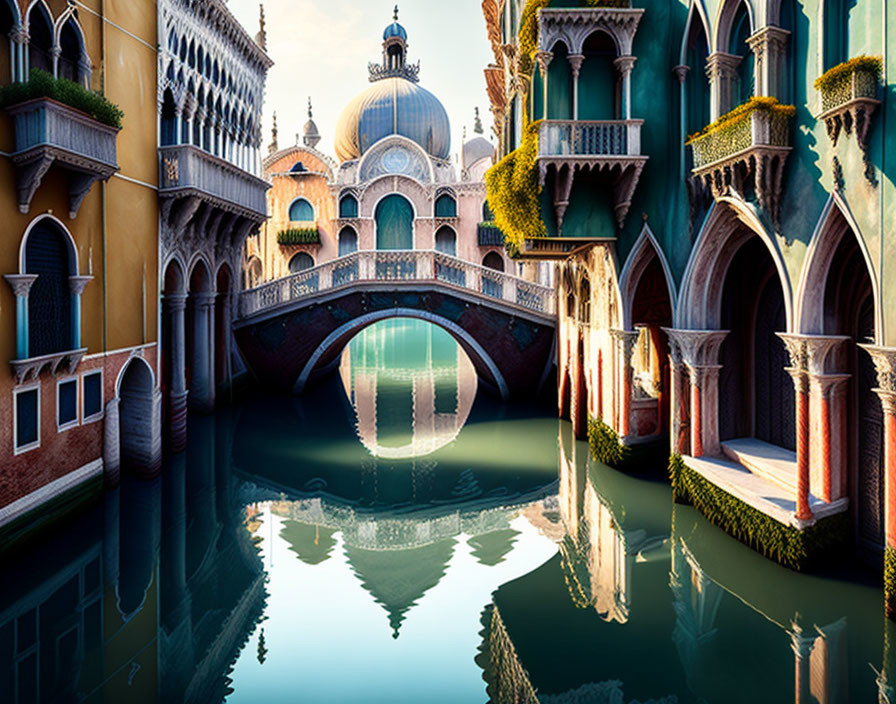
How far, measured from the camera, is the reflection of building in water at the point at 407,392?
14.9m

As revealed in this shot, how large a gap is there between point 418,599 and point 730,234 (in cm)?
604

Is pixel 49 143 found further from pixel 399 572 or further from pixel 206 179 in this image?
pixel 399 572

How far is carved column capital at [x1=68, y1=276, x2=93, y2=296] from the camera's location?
9297mm

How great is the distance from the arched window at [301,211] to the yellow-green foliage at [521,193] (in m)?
18.0

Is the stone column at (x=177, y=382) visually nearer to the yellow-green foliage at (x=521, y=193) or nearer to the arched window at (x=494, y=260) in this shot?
the yellow-green foliage at (x=521, y=193)

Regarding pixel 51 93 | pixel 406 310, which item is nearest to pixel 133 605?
pixel 51 93

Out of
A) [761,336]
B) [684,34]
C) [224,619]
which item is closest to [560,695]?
[224,619]

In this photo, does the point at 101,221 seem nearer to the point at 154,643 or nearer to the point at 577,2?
the point at 154,643

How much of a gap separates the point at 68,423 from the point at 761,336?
9.86 meters

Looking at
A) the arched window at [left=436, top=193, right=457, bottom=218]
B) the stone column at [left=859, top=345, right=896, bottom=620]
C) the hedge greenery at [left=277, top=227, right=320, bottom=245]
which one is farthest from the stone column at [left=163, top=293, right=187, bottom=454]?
the arched window at [left=436, top=193, right=457, bottom=218]

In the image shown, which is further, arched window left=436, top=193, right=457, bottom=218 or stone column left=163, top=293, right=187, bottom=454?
arched window left=436, top=193, right=457, bottom=218

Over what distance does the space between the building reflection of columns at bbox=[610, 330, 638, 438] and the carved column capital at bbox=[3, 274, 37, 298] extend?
8.43 m

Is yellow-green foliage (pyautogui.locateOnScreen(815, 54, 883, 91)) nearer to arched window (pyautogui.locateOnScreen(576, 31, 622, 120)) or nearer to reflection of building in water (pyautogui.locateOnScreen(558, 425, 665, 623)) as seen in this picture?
arched window (pyautogui.locateOnScreen(576, 31, 622, 120))

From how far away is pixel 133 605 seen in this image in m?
7.25
